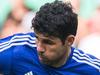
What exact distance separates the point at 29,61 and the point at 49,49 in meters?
0.18

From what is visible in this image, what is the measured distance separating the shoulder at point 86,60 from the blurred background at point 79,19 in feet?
1.81

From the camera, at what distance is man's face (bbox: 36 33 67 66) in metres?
1.53

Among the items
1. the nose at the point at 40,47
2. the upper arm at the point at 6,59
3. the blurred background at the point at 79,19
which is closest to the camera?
the nose at the point at 40,47

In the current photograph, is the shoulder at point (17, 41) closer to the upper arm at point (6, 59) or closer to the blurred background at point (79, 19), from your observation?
the upper arm at point (6, 59)

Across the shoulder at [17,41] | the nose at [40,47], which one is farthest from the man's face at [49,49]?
the shoulder at [17,41]

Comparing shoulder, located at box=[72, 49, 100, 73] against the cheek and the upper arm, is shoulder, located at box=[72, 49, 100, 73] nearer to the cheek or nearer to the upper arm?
the cheek

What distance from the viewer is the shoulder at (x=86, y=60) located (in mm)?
1704

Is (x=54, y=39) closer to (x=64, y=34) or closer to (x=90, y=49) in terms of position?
(x=64, y=34)

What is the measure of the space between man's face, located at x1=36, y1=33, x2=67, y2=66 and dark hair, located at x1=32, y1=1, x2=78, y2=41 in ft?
0.08

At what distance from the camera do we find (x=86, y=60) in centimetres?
173

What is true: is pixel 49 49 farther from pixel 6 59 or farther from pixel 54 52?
pixel 6 59

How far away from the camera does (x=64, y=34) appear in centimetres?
164

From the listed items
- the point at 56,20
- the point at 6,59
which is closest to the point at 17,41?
the point at 6,59

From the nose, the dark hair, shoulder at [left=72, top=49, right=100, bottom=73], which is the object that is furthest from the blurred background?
the nose
